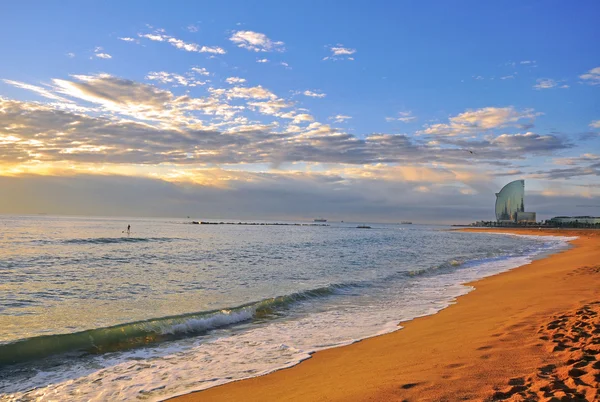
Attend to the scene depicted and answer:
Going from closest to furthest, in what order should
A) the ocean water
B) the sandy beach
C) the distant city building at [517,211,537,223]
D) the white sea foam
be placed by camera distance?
the sandy beach
the white sea foam
the ocean water
the distant city building at [517,211,537,223]

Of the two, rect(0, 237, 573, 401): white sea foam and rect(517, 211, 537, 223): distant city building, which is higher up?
rect(517, 211, 537, 223): distant city building

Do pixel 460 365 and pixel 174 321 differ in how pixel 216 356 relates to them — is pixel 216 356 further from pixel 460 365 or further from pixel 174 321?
pixel 460 365

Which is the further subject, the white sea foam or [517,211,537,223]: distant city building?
[517,211,537,223]: distant city building

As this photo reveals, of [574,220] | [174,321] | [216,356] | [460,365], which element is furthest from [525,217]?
→ [216,356]

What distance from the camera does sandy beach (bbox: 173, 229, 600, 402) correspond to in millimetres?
4629

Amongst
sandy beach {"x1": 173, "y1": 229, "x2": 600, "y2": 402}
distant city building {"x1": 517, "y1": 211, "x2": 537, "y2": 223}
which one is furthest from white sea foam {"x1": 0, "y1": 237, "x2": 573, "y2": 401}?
distant city building {"x1": 517, "y1": 211, "x2": 537, "y2": 223}

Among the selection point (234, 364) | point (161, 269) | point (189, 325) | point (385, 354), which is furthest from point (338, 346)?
point (161, 269)

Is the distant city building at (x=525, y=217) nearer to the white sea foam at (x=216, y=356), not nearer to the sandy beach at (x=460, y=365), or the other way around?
the white sea foam at (x=216, y=356)

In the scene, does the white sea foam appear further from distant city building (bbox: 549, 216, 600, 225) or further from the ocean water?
distant city building (bbox: 549, 216, 600, 225)

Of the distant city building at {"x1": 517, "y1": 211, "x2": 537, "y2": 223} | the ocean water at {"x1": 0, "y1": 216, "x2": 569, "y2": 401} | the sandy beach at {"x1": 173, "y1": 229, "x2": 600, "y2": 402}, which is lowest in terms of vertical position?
the ocean water at {"x1": 0, "y1": 216, "x2": 569, "y2": 401}

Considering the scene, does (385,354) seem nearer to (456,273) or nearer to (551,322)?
(551,322)

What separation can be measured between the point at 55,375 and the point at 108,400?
5.88 feet

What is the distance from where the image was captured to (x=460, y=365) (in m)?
5.72

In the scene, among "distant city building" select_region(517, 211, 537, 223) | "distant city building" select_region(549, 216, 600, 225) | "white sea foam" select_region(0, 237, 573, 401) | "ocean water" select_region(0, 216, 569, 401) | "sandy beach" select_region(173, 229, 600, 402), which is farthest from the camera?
"distant city building" select_region(517, 211, 537, 223)
